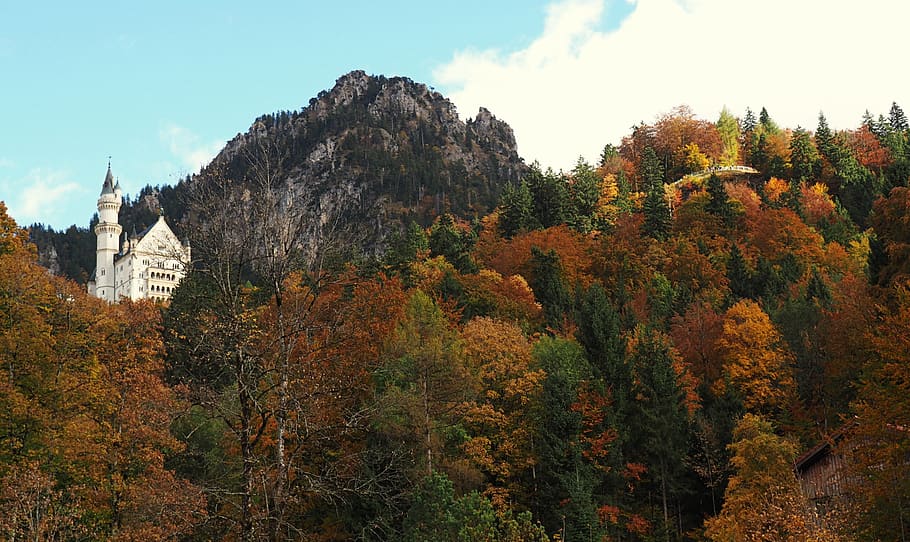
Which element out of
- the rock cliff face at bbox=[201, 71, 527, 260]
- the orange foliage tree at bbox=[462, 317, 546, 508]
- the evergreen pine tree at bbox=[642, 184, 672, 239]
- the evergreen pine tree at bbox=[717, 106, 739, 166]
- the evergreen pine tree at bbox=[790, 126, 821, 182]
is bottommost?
the orange foliage tree at bbox=[462, 317, 546, 508]

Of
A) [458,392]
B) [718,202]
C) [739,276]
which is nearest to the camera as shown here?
[458,392]

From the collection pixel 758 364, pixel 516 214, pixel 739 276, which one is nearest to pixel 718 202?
pixel 739 276

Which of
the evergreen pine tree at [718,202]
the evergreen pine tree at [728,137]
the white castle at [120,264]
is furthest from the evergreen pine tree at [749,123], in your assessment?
the white castle at [120,264]

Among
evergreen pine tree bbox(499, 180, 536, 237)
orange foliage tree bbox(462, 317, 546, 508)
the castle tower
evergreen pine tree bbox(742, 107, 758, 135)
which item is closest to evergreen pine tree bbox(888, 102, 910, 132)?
evergreen pine tree bbox(742, 107, 758, 135)

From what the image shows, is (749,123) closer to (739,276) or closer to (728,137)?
(728,137)

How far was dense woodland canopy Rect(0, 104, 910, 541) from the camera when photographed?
14.8m

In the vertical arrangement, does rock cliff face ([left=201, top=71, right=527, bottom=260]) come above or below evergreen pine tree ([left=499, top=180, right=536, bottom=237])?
above

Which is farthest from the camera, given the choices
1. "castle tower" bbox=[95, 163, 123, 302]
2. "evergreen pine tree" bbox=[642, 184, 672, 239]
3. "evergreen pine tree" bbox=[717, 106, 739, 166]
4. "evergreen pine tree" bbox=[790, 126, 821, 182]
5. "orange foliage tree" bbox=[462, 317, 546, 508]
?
"castle tower" bbox=[95, 163, 123, 302]

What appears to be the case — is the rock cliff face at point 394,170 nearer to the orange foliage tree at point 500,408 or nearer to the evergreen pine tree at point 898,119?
the evergreen pine tree at point 898,119

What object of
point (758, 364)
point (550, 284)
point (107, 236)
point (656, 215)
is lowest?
point (758, 364)

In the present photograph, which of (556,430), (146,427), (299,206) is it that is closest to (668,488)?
(556,430)

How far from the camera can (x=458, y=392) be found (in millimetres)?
35875

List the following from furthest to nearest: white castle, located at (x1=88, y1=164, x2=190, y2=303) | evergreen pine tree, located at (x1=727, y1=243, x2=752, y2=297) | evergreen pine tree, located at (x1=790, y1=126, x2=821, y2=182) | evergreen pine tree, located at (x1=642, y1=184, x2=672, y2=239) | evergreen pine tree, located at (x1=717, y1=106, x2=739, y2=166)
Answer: white castle, located at (x1=88, y1=164, x2=190, y2=303) < evergreen pine tree, located at (x1=717, y1=106, x2=739, y2=166) < evergreen pine tree, located at (x1=790, y1=126, x2=821, y2=182) < evergreen pine tree, located at (x1=642, y1=184, x2=672, y2=239) < evergreen pine tree, located at (x1=727, y1=243, x2=752, y2=297)

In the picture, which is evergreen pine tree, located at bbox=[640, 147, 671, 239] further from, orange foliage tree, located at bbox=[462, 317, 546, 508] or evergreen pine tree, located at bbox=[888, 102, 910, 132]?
evergreen pine tree, located at bbox=[888, 102, 910, 132]
